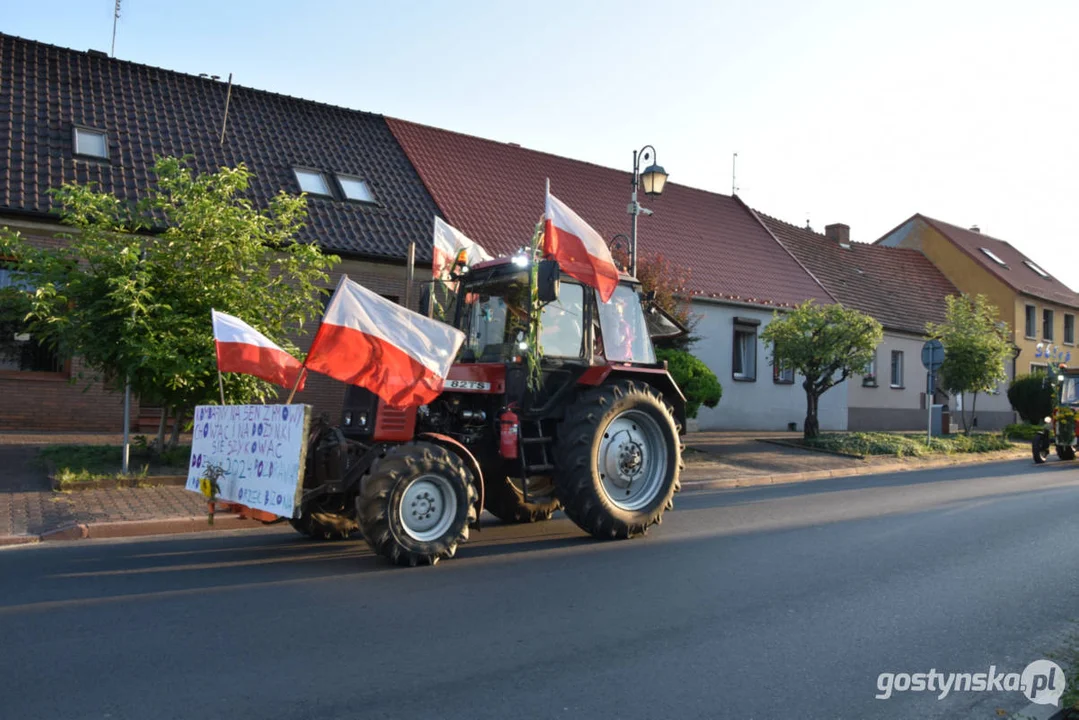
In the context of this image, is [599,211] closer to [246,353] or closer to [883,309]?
[883,309]

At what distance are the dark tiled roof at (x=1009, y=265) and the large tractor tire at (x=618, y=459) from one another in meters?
34.2

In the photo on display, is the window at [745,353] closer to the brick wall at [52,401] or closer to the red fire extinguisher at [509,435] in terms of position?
the brick wall at [52,401]

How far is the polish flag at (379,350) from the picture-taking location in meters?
6.84

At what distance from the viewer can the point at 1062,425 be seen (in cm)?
2053

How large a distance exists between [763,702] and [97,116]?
17.1 m

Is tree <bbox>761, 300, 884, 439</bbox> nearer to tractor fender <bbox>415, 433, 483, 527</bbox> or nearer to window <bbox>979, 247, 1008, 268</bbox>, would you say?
tractor fender <bbox>415, 433, 483, 527</bbox>


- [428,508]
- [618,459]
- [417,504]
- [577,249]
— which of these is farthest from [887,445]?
[417,504]

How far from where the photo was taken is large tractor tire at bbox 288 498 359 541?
779 centimetres

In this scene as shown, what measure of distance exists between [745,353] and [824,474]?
8.98 metres

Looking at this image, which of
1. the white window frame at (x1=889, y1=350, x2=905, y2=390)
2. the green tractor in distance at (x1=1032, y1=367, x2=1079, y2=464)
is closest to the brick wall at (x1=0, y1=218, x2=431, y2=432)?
the green tractor in distance at (x1=1032, y1=367, x2=1079, y2=464)

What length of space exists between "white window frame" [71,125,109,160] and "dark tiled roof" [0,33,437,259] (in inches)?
3.9

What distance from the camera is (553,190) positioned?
82.7 ft

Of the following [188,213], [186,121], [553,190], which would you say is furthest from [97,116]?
[553,190]

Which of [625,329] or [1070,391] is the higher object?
[625,329]
